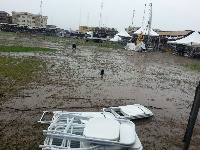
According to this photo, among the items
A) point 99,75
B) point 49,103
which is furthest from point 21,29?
point 49,103

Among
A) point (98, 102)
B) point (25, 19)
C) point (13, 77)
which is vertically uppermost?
point (25, 19)

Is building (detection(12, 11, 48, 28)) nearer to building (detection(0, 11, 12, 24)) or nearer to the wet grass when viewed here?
building (detection(0, 11, 12, 24))

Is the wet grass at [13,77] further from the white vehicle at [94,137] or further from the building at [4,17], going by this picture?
the building at [4,17]

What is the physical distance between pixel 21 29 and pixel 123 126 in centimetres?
6194

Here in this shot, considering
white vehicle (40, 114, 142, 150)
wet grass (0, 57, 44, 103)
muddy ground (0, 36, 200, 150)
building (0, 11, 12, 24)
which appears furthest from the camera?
building (0, 11, 12, 24)

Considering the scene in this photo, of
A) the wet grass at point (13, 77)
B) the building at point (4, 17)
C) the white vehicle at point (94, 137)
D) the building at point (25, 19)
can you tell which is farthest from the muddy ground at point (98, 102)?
the building at point (4, 17)

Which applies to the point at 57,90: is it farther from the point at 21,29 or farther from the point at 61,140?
the point at 21,29

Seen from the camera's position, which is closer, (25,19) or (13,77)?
(13,77)

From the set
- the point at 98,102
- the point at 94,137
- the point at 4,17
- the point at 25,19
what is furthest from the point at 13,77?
the point at 4,17

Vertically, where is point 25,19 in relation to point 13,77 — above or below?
above

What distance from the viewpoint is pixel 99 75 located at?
452 inches

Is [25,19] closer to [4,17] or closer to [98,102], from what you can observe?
[4,17]

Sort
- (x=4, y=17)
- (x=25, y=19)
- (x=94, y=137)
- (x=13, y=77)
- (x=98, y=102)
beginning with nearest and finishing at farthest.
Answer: (x=94, y=137) < (x=98, y=102) < (x=13, y=77) < (x=4, y=17) < (x=25, y=19)

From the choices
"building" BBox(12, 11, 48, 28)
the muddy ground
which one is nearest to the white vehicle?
the muddy ground
